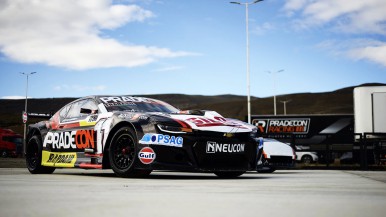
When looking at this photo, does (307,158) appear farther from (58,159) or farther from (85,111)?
(85,111)

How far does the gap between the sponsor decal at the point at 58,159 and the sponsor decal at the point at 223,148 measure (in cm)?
252

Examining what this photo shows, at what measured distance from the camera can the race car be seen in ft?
24.0

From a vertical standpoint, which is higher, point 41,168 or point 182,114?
point 182,114

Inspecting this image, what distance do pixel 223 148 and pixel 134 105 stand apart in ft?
6.00

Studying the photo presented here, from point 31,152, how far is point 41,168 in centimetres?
51

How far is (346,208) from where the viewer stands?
393 cm

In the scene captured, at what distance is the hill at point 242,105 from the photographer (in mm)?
105500

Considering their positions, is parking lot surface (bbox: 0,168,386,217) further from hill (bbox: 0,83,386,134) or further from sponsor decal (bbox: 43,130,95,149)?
hill (bbox: 0,83,386,134)

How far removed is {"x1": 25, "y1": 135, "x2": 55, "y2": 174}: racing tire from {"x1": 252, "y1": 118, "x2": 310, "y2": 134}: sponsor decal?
2046 centimetres

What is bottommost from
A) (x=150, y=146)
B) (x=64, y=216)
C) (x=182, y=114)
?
(x=64, y=216)

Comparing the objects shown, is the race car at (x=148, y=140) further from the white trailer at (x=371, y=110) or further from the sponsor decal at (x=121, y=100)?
the white trailer at (x=371, y=110)

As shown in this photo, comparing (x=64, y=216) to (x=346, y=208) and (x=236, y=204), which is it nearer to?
(x=236, y=204)

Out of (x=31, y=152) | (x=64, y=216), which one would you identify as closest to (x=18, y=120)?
(x=31, y=152)

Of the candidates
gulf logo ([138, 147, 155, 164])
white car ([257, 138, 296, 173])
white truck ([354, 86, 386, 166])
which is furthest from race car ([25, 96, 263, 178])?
white truck ([354, 86, 386, 166])
